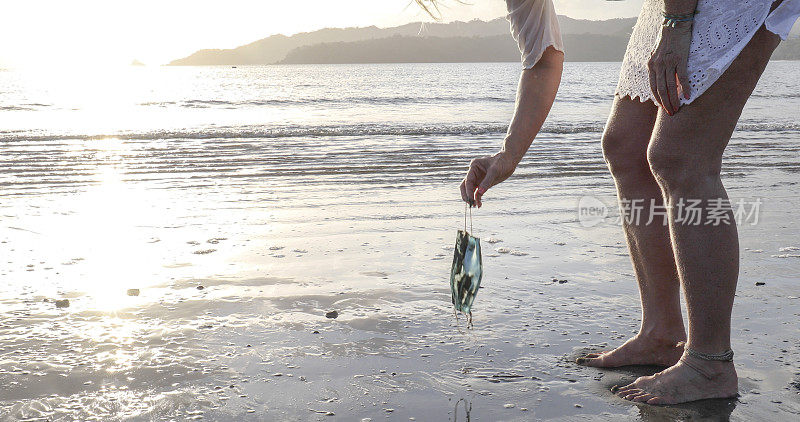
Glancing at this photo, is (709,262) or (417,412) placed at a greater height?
(709,262)

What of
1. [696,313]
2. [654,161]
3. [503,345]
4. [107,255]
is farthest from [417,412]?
[107,255]

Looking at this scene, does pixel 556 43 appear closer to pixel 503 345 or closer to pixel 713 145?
pixel 713 145

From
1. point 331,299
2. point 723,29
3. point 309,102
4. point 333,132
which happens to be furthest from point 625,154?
point 309,102

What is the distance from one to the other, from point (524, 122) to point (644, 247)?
61cm

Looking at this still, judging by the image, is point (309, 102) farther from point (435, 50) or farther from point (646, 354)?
point (435, 50)

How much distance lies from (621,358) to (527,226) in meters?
2.48

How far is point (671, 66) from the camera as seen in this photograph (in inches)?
82.3

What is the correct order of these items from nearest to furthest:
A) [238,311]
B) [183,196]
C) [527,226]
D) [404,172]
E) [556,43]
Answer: [556,43]
[238,311]
[527,226]
[183,196]
[404,172]

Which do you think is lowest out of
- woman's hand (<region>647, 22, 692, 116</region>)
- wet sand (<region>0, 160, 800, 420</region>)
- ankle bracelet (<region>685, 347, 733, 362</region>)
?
wet sand (<region>0, 160, 800, 420</region>)

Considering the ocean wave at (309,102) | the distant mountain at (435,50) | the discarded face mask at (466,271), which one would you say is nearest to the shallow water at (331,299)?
the discarded face mask at (466,271)

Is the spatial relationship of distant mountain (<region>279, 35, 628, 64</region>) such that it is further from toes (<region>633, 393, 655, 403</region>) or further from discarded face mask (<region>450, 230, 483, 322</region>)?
toes (<region>633, 393, 655, 403</region>)

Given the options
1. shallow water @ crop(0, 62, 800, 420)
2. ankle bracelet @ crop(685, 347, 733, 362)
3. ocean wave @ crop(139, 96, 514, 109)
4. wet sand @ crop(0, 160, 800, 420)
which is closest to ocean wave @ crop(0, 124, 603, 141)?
shallow water @ crop(0, 62, 800, 420)

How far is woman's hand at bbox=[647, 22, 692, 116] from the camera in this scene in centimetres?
207

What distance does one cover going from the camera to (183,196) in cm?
639
